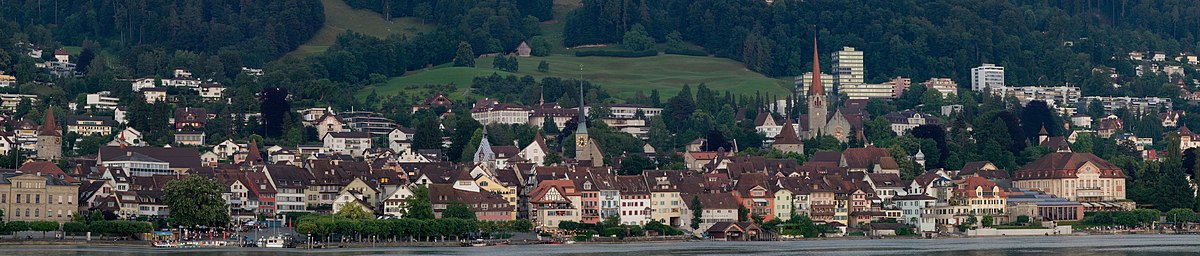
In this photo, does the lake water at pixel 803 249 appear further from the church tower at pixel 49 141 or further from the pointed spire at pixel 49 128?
the pointed spire at pixel 49 128

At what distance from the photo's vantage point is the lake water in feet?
354

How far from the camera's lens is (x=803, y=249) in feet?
383

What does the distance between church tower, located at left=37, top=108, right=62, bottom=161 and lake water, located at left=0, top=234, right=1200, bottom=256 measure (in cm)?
4358

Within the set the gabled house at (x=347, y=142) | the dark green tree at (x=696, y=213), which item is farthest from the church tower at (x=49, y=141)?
the dark green tree at (x=696, y=213)

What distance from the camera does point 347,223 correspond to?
117 meters

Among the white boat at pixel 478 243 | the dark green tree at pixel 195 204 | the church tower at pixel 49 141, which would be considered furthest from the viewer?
the church tower at pixel 49 141

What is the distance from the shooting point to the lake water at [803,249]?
108 m

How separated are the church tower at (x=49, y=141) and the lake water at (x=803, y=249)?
1716 inches

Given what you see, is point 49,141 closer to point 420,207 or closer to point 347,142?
point 347,142

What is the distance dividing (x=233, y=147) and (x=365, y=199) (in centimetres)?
3348

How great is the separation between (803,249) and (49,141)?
61472 mm

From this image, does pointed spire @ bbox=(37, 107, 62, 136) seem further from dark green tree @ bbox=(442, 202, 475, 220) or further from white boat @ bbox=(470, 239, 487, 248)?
white boat @ bbox=(470, 239, 487, 248)

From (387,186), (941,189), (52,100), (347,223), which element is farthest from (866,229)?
(52,100)

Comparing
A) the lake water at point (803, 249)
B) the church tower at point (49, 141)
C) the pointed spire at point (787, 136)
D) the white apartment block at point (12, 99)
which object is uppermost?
the white apartment block at point (12, 99)
